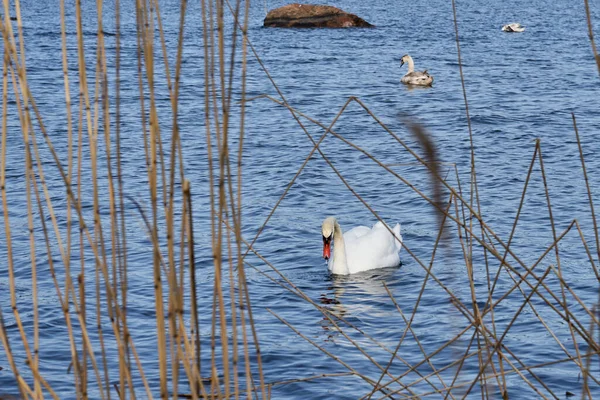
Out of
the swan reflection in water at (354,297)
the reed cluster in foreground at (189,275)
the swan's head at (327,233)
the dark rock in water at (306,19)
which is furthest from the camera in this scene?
the dark rock in water at (306,19)

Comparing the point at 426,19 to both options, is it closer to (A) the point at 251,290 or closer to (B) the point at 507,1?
(B) the point at 507,1

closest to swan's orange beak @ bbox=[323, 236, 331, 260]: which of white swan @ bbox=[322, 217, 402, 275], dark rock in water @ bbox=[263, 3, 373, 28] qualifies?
white swan @ bbox=[322, 217, 402, 275]

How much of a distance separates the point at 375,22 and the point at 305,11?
11.5 ft

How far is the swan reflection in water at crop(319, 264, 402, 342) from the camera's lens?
6270 mm

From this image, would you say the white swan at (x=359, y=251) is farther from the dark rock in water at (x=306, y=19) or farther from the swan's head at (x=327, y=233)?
the dark rock in water at (x=306, y=19)

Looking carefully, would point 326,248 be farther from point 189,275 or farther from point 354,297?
point 189,275

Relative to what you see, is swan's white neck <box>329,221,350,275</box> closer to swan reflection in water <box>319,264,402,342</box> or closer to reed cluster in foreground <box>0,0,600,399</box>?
swan reflection in water <box>319,264,402,342</box>

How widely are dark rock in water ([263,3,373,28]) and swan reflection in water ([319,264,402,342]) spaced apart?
23.5 meters

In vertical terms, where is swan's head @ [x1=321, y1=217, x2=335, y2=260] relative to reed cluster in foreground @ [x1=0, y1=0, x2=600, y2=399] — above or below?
below

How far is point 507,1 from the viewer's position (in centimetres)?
4797

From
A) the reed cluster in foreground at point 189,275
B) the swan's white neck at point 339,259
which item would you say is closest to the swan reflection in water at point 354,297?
the swan's white neck at point 339,259

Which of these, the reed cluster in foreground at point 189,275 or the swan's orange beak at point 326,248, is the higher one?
the reed cluster in foreground at point 189,275

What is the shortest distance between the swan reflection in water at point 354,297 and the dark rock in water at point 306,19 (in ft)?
77.0

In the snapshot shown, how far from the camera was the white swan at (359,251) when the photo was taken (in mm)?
7727
